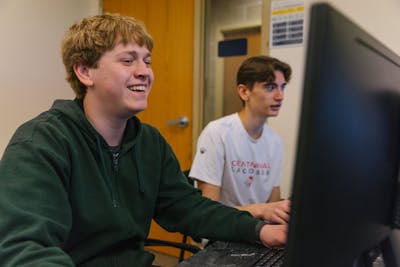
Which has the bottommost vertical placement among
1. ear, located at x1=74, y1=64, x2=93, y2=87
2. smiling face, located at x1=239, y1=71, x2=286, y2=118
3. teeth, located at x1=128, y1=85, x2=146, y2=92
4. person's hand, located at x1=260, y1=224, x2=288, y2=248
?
person's hand, located at x1=260, y1=224, x2=288, y2=248

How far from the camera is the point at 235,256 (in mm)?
945

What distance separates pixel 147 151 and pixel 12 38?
2202 millimetres

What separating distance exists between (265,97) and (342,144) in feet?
4.46

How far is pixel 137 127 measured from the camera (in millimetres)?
1231

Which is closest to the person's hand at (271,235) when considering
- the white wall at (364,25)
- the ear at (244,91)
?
the white wall at (364,25)

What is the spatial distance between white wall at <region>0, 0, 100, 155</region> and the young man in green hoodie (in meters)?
1.90

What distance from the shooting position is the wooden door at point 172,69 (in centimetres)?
273

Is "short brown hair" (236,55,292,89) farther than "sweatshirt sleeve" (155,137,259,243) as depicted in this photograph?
Yes

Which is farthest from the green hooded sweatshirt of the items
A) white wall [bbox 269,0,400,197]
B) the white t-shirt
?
white wall [bbox 269,0,400,197]

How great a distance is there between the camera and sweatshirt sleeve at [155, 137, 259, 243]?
1047 mm

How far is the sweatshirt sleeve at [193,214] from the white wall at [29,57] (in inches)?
82.8

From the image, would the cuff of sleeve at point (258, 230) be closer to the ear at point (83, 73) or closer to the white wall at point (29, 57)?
the ear at point (83, 73)

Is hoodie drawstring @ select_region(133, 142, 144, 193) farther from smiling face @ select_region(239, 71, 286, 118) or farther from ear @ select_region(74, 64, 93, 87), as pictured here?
smiling face @ select_region(239, 71, 286, 118)

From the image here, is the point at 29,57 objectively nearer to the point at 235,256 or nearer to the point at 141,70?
the point at 141,70
